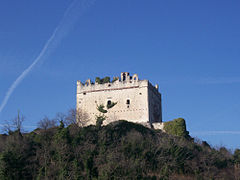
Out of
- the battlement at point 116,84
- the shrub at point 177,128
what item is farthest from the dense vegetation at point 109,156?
the battlement at point 116,84

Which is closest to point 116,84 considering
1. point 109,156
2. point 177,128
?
point 177,128

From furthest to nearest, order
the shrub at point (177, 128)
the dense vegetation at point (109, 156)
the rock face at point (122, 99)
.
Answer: the rock face at point (122, 99)
the shrub at point (177, 128)
the dense vegetation at point (109, 156)

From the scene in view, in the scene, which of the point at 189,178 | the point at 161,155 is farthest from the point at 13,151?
the point at 189,178

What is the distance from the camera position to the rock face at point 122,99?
55656mm

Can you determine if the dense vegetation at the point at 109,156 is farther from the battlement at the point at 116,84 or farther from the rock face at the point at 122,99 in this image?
the battlement at the point at 116,84

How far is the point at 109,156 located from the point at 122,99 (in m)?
15.8

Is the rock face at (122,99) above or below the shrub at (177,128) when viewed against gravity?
above

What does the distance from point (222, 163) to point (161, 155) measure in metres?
9.66

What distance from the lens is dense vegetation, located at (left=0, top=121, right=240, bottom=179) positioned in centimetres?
3984

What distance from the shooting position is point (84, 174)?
131 ft

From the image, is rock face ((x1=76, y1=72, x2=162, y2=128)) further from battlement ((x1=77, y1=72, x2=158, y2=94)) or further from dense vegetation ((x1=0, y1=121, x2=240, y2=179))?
dense vegetation ((x1=0, y1=121, x2=240, y2=179))

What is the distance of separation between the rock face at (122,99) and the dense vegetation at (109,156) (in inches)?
140

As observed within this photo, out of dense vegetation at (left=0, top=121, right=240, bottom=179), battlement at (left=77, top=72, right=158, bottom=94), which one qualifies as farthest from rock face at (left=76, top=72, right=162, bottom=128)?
dense vegetation at (left=0, top=121, right=240, bottom=179)

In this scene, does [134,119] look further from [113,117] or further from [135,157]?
[135,157]
